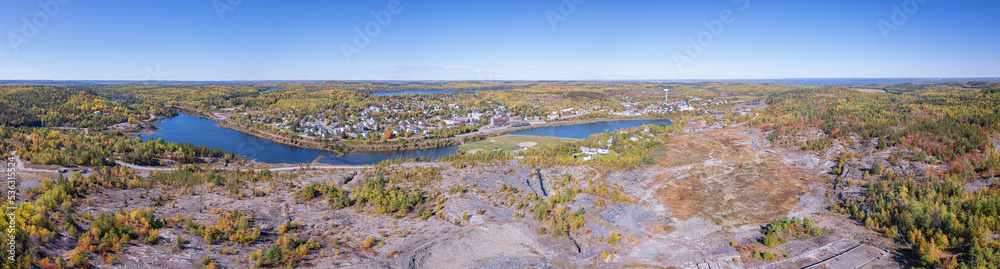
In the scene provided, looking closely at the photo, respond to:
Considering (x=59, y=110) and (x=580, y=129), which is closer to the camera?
(x=59, y=110)

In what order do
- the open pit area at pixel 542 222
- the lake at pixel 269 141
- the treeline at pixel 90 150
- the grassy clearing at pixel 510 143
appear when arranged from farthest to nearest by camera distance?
1. the grassy clearing at pixel 510 143
2. the lake at pixel 269 141
3. the treeline at pixel 90 150
4. the open pit area at pixel 542 222

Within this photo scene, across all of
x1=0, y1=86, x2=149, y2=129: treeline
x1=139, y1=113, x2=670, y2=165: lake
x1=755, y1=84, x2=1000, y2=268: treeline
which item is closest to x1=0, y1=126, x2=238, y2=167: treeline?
x1=139, y1=113, x2=670, y2=165: lake

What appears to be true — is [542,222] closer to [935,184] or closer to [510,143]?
[935,184]

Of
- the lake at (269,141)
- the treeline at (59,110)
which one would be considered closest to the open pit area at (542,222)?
the lake at (269,141)

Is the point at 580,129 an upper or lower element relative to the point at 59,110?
lower

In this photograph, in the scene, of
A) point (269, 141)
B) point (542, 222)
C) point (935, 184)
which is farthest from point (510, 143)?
point (935, 184)

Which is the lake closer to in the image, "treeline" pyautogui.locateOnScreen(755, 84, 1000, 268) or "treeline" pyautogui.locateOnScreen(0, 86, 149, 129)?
"treeline" pyautogui.locateOnScreen(0, 86, 149, 129)

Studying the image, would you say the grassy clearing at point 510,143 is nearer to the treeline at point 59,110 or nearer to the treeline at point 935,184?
the treeline at point 935,184
